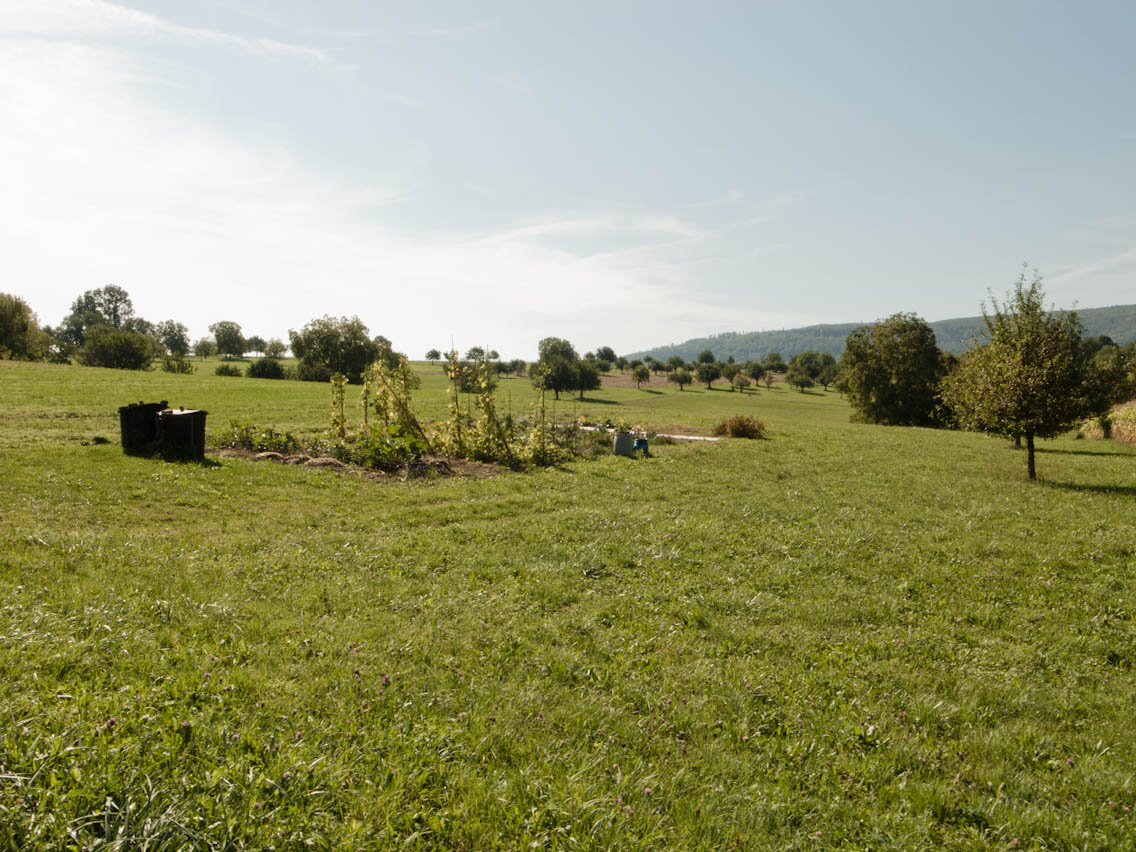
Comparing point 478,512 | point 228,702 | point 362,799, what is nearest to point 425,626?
point 228,702

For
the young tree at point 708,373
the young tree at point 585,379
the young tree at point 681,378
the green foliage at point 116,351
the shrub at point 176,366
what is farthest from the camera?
the young tree at point 708,373

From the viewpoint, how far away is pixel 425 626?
230 inches

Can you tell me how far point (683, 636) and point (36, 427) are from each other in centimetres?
2051

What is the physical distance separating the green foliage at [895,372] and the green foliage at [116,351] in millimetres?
90600

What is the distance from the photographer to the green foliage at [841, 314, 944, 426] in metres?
51.8

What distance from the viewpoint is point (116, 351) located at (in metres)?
78.2

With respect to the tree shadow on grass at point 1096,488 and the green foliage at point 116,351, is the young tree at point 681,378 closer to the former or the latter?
the green foliage at point 116,351

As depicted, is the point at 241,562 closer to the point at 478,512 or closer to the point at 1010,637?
the point at 478,512

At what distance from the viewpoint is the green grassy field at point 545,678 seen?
328 centimetres

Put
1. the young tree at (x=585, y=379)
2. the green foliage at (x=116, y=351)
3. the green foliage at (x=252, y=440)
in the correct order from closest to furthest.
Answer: the green foliage at (x=252, y=440) → the green foliage at (x=116, y=351) → the young tree at (x=585, y=379)

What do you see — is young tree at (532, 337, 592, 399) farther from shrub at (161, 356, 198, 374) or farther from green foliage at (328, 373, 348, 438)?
shrub at (161, 356, 198, 374)

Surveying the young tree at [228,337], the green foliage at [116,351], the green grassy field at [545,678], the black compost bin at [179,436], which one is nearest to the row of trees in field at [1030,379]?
the green grassy field at [545,678]

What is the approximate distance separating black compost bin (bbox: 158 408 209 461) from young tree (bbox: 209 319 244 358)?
137 meters

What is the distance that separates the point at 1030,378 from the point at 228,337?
148 m
